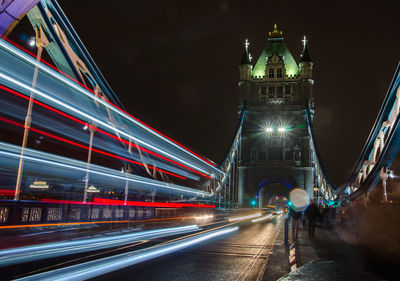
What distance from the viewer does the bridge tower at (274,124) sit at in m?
51.2

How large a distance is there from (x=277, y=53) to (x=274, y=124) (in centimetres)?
1445

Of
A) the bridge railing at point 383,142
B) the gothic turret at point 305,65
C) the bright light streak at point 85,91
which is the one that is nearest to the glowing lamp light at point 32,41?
the bright light streak at point 85,91

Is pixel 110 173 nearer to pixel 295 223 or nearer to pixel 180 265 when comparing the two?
pixel 295 223

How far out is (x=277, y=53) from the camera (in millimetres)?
60938

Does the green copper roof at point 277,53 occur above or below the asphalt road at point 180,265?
above

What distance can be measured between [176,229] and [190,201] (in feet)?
38.4

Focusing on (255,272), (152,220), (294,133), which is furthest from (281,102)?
(255,272)

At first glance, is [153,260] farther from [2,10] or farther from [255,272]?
[2,10]

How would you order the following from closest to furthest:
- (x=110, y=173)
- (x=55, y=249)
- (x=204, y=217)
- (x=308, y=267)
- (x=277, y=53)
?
(x=308, y=267), (x=55, y=249), (x=110, y=173), (x=204, y=217), (x=277, y=53)

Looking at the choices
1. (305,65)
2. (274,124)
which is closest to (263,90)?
(274,124)

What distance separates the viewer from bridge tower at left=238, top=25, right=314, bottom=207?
51.2 m

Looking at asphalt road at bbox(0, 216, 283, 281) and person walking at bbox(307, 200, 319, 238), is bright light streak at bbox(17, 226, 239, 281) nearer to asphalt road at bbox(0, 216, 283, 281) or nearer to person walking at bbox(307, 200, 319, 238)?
asphalt road at bbox(0, 216, 283, 281)

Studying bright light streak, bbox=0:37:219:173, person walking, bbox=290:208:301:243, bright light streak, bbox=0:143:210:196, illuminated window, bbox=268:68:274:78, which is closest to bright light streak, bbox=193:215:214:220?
bright light streak, bbox=0:143:210:196

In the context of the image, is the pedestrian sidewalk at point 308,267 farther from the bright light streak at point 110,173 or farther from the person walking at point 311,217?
the bright light streak at point 110,173
